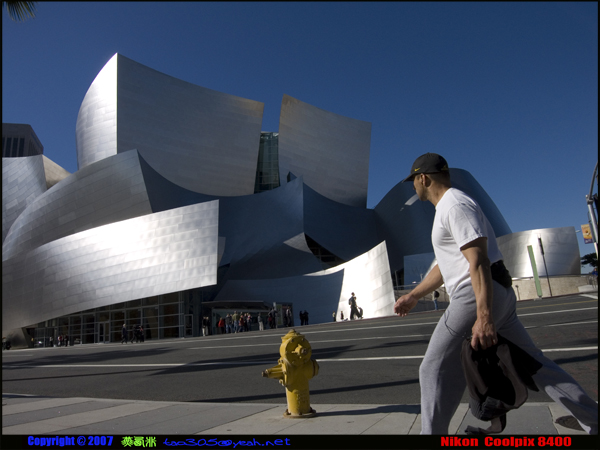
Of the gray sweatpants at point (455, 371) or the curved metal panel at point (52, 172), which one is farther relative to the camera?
the curved metal panel at point (52, 172)

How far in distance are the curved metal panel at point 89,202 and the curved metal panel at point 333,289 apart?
8855 mm

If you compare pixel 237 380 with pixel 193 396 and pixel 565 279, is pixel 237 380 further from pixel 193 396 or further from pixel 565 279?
pixel 565 279

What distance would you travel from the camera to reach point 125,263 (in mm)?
25594

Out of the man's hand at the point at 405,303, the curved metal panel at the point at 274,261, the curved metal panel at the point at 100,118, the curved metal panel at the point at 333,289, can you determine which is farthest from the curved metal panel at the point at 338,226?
the man's hand at the point at 405,303

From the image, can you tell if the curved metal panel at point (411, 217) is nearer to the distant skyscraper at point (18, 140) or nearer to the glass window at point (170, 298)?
the glass window at point (170, 298)

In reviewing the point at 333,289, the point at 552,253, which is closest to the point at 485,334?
the point at 333,289

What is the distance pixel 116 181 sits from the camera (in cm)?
3066

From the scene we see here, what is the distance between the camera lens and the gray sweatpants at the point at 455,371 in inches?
89.2

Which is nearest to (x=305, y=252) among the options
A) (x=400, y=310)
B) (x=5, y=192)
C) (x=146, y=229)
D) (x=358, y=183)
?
(x=146, y=229)

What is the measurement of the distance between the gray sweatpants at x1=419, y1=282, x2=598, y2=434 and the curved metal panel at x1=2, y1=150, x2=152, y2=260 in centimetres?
3010

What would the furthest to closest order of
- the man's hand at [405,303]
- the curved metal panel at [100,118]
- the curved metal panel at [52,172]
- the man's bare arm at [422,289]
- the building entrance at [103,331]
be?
the curved metal panel at [52,172] → the curved metal panel at [100,118] → the building entrance at [103,331] → the man's hand at [405,303] → the man's bare arm at [422,289]

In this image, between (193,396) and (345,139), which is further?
(345,139)

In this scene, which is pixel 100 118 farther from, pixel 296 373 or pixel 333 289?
pixel 296 373
